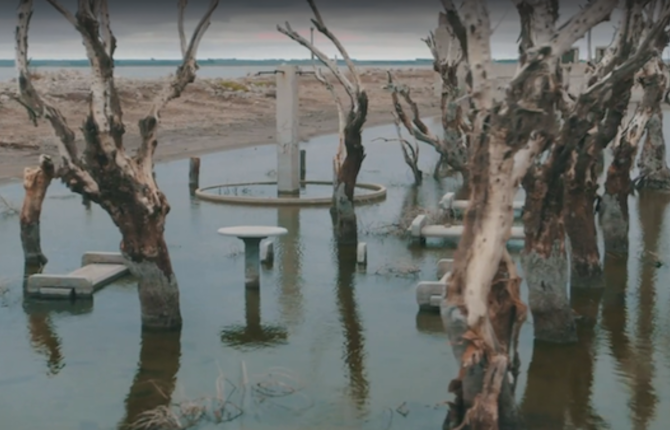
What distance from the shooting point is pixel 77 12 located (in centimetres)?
1212

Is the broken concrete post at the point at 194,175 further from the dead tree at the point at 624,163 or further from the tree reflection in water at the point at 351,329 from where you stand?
the dead tree at the point at 624,163

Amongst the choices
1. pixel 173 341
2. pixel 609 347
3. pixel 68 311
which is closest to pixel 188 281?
pixel 68 311

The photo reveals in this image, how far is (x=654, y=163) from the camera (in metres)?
27.2

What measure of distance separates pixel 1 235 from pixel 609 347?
40.0 ft

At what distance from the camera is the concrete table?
1556cm

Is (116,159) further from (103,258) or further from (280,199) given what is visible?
(280,199)

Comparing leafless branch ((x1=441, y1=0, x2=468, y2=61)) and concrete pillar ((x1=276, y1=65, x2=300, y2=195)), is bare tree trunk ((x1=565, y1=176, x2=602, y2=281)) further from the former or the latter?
concrete pillar ((x1=276, y1=65, x2=300, y2=195))

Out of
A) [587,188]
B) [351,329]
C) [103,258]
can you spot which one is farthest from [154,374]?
A: [587,188]

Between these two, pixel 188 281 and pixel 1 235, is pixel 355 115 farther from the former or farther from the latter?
pixel 1 235

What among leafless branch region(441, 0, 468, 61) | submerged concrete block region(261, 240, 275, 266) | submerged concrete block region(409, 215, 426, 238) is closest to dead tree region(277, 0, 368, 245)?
submerged concrete block region(409, 215, 426, 238)

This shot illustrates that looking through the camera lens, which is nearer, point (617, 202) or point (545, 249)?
point (545, 249)

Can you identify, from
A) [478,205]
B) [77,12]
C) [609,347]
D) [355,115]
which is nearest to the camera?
[478,205]

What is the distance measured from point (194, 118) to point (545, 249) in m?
40.6

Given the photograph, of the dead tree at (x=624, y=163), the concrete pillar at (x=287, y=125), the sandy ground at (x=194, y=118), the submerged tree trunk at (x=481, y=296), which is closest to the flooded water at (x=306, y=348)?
the dead tree at (x=624, y=163)
